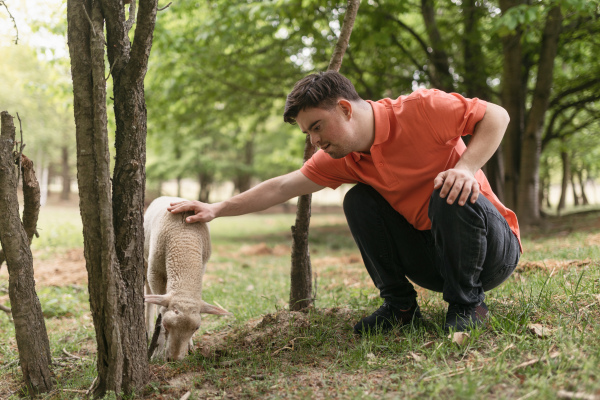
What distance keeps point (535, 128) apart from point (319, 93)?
345 inches

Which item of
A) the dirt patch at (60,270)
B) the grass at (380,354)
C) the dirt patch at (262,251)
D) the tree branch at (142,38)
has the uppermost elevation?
the tree branch at (142,38)

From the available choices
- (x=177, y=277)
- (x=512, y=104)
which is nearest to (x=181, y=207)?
(x=177, y=277)

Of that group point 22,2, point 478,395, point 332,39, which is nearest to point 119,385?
point 478,395

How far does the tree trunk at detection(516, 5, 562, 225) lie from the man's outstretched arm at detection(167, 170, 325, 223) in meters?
8.29

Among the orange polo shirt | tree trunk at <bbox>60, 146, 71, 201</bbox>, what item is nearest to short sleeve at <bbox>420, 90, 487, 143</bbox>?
the orange polo shirt

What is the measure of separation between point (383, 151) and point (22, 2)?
22.3ft

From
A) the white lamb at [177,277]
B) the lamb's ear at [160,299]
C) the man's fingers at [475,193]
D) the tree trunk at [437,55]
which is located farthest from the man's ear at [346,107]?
the tree trunk at [437,55]

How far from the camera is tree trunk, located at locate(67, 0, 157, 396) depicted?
252 centimetres

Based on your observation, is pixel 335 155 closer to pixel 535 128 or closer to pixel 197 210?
pixel 197 210

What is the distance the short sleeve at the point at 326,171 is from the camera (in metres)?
3.39

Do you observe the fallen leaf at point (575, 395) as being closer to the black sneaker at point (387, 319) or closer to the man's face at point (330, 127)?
the black sneaker at point (387, 319)

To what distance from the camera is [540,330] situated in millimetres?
2695

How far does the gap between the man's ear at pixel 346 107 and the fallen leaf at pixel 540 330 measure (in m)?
1.77

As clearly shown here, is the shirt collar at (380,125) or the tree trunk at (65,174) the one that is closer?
the shirt collar at (380,125)
